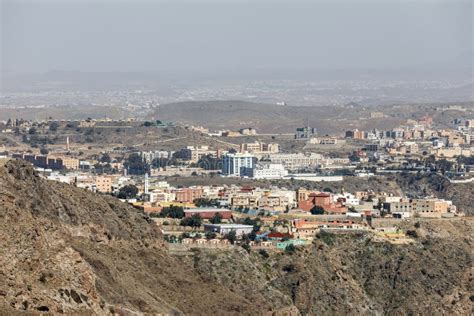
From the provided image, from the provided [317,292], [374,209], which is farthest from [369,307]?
[374,209]

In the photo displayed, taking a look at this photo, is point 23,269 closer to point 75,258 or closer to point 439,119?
point 75,258

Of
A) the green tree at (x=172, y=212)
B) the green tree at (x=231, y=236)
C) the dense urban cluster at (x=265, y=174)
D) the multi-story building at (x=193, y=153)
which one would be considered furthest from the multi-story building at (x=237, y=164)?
the green tree at (x=231, y=236)

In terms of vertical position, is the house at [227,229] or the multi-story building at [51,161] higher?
the house at [227,229]

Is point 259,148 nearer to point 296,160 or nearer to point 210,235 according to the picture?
point 296,160

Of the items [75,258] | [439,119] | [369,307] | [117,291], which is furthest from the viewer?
[439,119]

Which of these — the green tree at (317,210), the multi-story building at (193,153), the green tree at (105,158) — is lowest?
the multi-story building at (193,153)

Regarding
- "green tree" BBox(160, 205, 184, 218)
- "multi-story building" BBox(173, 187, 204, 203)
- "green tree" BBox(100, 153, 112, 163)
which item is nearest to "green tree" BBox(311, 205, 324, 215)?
"green tree" BBox(160, 205, 184, 218)

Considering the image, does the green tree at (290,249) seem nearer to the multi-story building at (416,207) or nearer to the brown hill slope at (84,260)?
the brown hill slope at (84,260)

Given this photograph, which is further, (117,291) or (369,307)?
(369,307)
